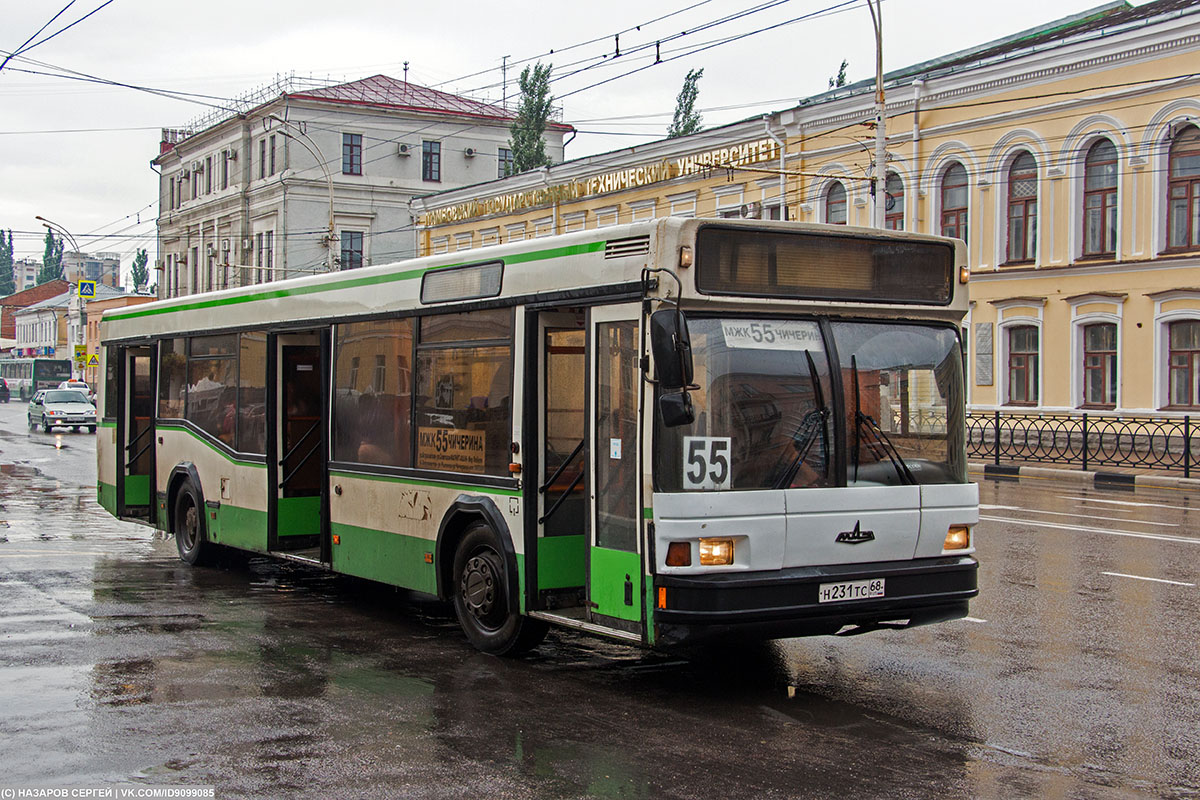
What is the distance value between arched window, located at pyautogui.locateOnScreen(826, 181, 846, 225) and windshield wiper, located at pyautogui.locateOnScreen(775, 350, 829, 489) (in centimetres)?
3026

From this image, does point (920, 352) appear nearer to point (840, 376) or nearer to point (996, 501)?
point (840, 376)

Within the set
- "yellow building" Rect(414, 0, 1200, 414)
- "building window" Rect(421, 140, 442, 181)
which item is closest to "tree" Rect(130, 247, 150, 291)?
"building window" Rect(421, 140, 442, 181)

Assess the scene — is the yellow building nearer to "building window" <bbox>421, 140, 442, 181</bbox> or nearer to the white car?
the white car

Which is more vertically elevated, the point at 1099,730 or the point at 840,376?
the point at 840,376

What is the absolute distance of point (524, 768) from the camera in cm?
597

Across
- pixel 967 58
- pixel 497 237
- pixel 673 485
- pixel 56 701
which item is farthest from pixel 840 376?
pixel 497 237

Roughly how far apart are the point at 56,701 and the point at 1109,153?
93.2 feet

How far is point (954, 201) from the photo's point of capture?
33969 mm

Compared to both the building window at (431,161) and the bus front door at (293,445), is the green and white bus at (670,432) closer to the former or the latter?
the bus front door at (293,445)

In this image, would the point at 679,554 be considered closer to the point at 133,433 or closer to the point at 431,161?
the point at 133,433

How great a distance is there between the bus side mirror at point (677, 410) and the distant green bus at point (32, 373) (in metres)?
82.9

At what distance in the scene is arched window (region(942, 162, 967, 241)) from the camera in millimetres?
33750

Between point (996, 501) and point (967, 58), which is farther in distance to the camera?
point (967, 58)

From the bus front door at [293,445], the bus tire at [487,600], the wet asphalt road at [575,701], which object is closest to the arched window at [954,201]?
the wet asphalt road at [575,701]
